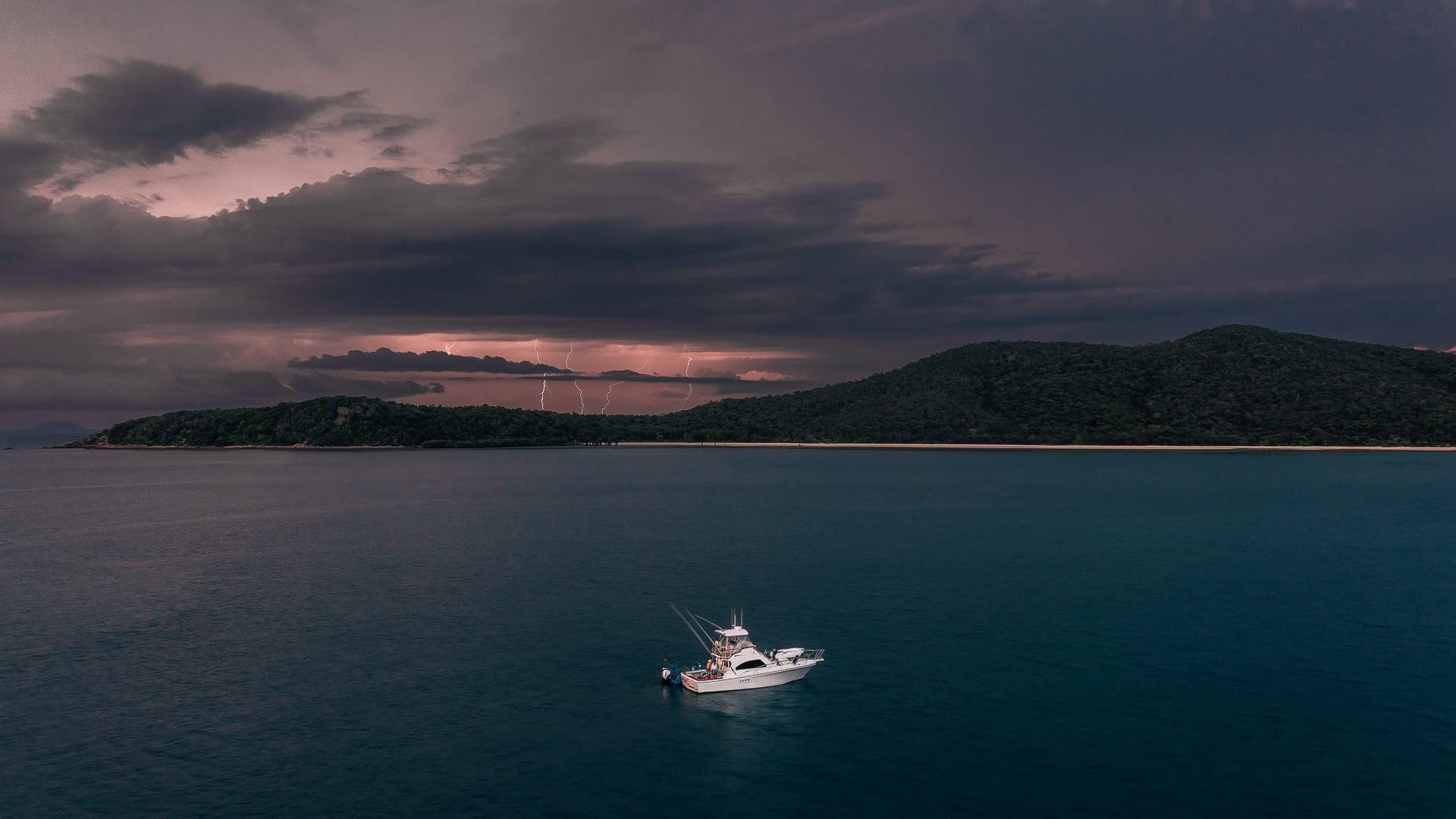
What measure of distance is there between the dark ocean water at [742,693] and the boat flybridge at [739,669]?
3.36 ft

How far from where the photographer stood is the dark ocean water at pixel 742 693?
131 feet

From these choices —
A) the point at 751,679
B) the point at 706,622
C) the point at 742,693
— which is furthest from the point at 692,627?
the point at 751,679

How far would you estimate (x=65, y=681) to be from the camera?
185 feet

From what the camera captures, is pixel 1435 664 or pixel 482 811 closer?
pixel 482 811

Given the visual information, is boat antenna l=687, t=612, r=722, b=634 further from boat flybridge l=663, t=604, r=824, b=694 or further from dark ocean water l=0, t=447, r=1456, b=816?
boat flybridge l=663, t=604, r=824, b=694

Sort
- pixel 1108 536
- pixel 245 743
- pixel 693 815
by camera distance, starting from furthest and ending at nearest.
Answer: pixel 1108 536
pixel 245 743
pixel 693 815

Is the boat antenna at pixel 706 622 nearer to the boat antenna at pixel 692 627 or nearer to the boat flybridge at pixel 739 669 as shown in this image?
the boat antenna at pixel 692 627

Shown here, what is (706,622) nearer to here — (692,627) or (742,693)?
(692,627)

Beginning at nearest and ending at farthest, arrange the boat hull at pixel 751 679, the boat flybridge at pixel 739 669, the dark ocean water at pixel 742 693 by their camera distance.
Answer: the dark ocean water at pixel 742 693
the boat hull at pixel 751 679
the boat flybridge at pixel 739 669

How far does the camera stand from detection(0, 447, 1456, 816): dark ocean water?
1569 inches

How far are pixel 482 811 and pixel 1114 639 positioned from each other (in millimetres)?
46772

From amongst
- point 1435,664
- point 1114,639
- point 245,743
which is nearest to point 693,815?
point 245,743

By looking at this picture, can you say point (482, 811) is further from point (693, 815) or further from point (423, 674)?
point (423, 674)

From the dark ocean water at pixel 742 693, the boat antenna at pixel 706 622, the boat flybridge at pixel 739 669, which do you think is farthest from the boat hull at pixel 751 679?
the boat antenna at pixel 706 622
